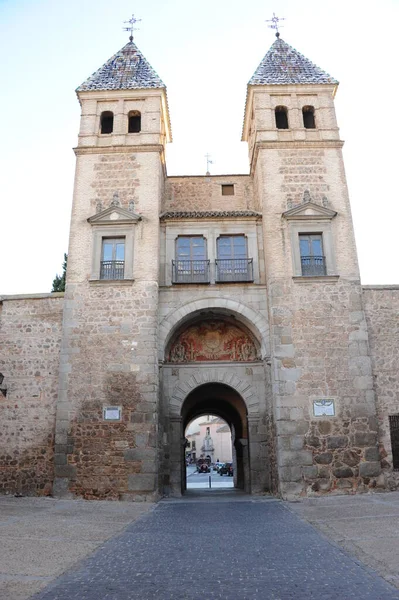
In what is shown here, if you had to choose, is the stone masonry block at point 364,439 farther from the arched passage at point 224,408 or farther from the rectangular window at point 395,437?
the arched passage at point 224,408

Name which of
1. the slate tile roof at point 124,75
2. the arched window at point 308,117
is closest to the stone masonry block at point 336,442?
the arched window at point 308,117

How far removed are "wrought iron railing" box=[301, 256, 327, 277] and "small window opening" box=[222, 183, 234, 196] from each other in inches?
171

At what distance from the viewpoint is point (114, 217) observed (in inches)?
594

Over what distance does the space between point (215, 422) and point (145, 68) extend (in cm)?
4528

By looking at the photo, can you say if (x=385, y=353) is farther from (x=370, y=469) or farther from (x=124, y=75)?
(x=124, y=75)

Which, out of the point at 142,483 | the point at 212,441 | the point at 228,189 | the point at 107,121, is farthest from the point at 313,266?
the point at 212,441

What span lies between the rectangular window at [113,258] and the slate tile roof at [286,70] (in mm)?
7937

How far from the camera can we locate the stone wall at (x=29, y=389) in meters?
13.2

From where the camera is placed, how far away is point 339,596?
14.3 ft

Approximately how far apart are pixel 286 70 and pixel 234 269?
28.8 ft

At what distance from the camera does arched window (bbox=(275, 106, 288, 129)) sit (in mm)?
17219

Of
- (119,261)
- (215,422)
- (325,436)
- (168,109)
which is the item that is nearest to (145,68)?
(168,109)

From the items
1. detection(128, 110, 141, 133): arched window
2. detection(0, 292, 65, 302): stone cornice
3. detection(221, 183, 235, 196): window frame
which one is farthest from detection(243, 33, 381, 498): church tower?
detection(0, 292, 65, 302): stone cornice

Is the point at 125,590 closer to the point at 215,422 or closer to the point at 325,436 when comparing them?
the point at 325,436
